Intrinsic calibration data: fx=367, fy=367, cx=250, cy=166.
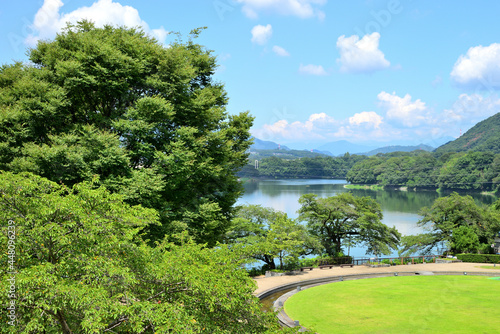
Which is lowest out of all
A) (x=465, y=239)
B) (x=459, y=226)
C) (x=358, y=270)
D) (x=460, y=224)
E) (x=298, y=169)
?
(x=358, y=270)

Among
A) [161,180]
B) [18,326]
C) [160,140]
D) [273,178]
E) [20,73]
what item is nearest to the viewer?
[18,326]

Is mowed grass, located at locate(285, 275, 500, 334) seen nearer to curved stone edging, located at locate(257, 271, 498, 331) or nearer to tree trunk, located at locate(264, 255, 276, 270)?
curved stone edging, located at locate(257, 271, 498, 331)

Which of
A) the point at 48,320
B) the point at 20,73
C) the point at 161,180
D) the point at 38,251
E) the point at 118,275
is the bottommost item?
the point at 48,320

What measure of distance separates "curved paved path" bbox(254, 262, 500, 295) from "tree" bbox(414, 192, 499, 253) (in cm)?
291

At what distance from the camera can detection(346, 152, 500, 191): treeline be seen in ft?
321

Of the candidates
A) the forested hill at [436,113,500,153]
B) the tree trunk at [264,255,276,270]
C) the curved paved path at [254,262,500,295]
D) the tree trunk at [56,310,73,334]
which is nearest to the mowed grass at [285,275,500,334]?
the curved paved path at [254,262,500,295]

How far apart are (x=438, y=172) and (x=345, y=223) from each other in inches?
3576

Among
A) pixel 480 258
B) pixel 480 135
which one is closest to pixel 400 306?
pixel 480 258

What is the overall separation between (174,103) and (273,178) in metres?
143

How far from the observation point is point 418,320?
1586 cm

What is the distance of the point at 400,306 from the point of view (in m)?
18.0

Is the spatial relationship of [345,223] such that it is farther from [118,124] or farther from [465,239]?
[118,124]

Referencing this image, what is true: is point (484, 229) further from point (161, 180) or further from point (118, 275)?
point (118, 275)

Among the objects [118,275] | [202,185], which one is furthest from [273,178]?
[118,275]
